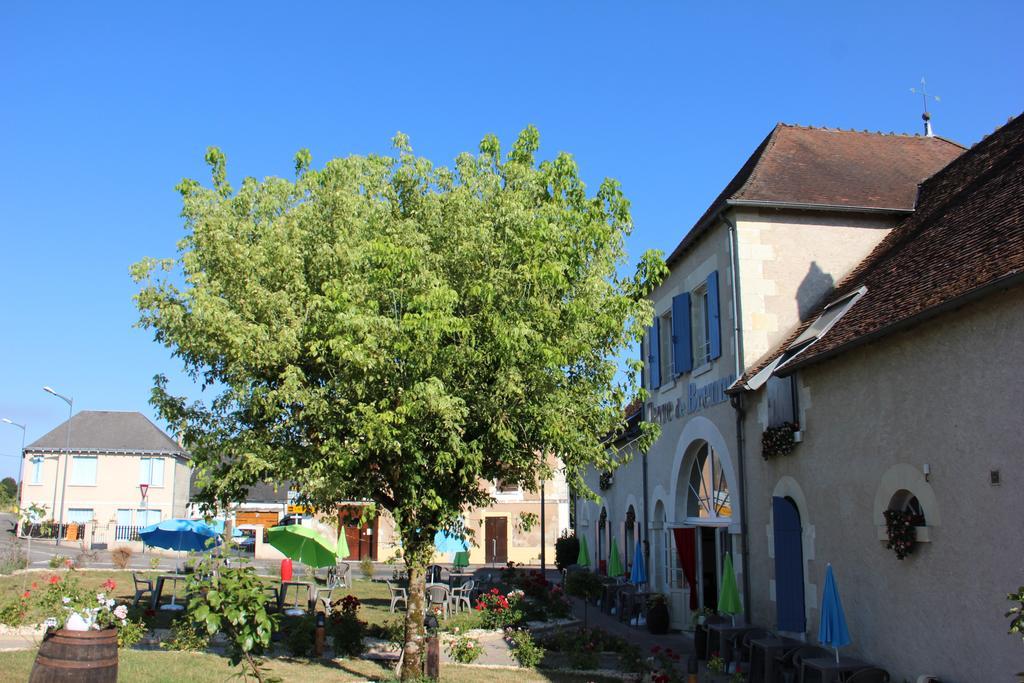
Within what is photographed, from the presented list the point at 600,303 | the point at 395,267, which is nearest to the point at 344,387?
the point at 395,267

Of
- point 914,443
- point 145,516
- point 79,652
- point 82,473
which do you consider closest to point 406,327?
point 79,652

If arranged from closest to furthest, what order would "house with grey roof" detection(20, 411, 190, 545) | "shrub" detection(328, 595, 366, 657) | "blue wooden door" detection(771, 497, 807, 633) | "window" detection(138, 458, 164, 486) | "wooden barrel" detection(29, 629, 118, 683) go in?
"wooden barrel" detection(29, 629, 118, 683) < "blue wooden door" detection(771, 497, 807, 633) < "shrub" detection(328, 595, 366, 657) < "house with grey roof" detection(20, 411, 190, 545) < "window" detection(138, 458, 164, 486)

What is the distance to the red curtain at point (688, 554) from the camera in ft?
49.1

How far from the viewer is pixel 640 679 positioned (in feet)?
34.6

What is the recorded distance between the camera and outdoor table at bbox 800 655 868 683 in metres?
8.93

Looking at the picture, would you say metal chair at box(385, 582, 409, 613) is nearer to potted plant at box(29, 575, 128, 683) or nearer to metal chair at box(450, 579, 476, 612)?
metal chair at box(450, 579, 476, 612)

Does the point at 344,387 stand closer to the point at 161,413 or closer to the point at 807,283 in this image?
the point at 161,413

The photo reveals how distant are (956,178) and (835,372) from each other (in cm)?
439

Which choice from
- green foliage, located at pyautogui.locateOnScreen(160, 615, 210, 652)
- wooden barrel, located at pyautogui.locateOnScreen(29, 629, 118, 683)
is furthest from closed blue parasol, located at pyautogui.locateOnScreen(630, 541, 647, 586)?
wooden barrel, located at pyautogui.locateOnScreen(29, 629, 118, 683)

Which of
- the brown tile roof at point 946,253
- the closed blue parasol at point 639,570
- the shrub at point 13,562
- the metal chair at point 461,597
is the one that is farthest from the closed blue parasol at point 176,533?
the brown tile roof at point 946,253

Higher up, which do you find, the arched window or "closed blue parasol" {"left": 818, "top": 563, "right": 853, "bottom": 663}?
the arched window

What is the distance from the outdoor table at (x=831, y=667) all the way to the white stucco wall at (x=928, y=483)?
28cm

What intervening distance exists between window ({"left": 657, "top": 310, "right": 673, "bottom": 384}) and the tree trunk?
23.6 ft

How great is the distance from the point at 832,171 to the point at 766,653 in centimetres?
785
